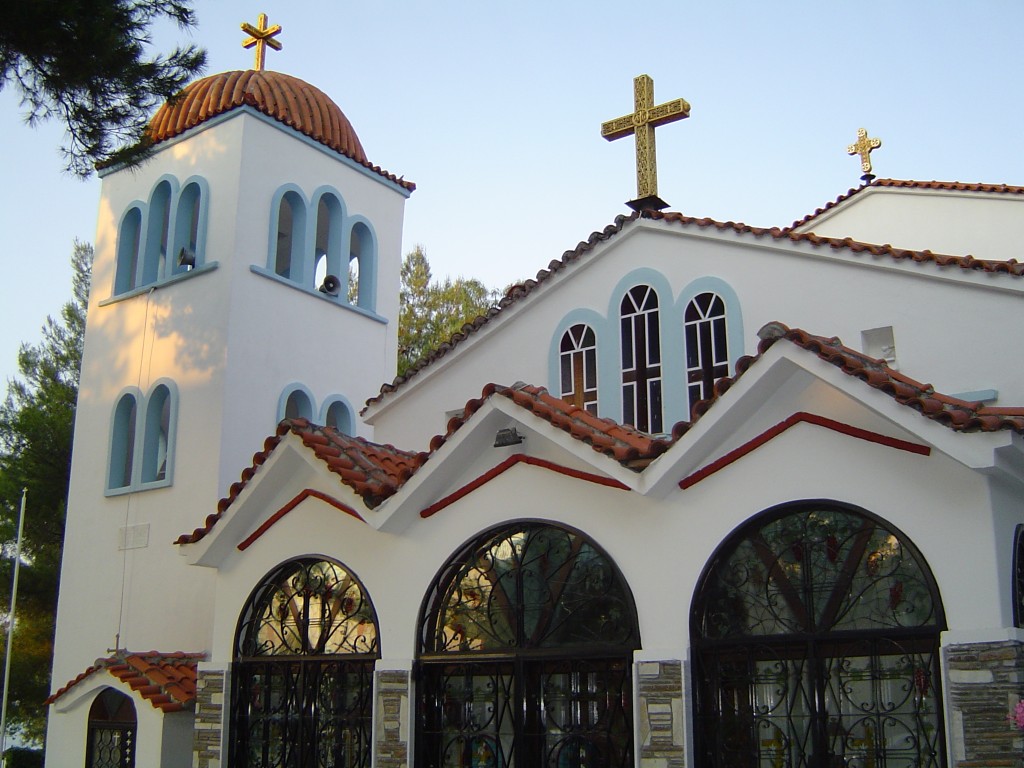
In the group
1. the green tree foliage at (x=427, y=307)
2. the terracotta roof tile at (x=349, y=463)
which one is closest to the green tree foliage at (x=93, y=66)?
the terracotta roof tile at (x=349, y=463)

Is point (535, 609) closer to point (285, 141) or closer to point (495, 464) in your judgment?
point (495, 464)

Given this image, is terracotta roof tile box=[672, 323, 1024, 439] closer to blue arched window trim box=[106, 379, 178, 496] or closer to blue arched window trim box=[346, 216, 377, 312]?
blue arched window trim box=[106, 379, 178, 496]

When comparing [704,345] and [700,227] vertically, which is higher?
[700,227]

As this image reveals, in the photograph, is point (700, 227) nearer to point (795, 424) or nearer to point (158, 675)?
point (795, 424)

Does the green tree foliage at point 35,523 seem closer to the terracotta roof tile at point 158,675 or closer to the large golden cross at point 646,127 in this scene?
the terracotta roof tile at point 158,675

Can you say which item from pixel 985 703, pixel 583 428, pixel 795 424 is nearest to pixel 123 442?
pixel 583 428

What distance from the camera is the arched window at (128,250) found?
18172 millimetres

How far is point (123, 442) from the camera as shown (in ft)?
57.1

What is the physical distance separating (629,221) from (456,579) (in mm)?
5370

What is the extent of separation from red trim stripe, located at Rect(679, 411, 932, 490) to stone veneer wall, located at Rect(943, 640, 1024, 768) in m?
1.50

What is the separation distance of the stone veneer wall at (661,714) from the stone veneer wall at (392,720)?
2.44m

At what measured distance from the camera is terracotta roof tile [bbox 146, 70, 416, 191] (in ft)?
58.4

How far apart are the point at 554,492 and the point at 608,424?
0.95 metres

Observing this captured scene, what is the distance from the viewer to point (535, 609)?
10.2 metres
